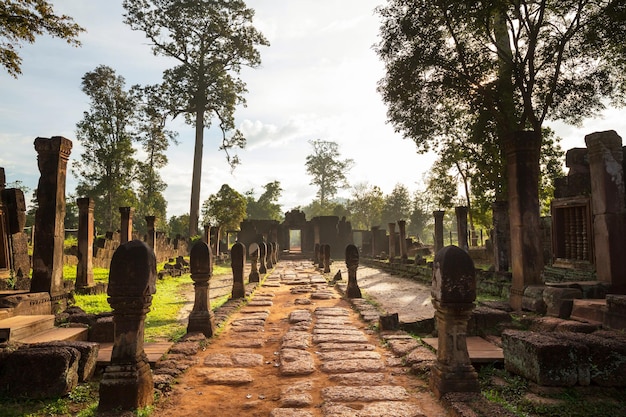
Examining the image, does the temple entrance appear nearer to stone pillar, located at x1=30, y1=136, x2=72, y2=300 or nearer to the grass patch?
stone pillar, located at x1=30, y1=136, x2=72, y2=300

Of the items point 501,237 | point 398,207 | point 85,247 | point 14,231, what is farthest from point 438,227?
point 398,207

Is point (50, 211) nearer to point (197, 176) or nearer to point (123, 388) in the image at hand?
point (123, 388)

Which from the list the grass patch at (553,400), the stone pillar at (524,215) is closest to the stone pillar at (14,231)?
the grass patch at (553,400)

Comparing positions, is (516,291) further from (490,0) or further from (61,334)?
(490,0)

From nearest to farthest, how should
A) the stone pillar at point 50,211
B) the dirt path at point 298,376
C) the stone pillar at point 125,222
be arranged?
the dirt path at point 298,376 → the stone pillar at point 50,211 → the stone pillar at point 125,222

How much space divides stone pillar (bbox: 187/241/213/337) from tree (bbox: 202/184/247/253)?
94.8 feet

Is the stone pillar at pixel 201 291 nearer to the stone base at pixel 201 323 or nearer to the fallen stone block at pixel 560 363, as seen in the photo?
the stone base at pixel 201 323

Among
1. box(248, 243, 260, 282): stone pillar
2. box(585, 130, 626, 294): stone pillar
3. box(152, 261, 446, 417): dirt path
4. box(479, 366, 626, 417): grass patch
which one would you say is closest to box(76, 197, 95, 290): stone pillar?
box(248, 243, 260, 282): stone pillar

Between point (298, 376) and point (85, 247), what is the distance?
9000 mm

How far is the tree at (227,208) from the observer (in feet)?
115

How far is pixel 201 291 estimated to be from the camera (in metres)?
6.27

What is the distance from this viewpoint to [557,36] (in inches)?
515

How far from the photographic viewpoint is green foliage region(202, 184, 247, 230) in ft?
115

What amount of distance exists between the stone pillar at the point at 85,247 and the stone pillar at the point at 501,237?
11498 mm
